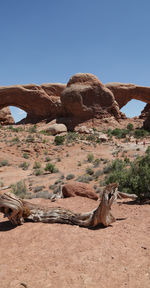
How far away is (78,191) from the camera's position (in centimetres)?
756

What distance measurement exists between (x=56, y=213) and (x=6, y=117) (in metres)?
36.8

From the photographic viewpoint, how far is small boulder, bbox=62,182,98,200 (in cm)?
743

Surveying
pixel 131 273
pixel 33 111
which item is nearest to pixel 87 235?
pixel 131 273

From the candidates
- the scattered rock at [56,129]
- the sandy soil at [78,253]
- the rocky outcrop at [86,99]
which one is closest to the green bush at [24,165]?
the sandy soil at [78,253]

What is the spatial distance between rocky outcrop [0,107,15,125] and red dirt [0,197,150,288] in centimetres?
3583

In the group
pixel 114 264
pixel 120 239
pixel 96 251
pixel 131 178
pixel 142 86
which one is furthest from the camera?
pixel 142 86

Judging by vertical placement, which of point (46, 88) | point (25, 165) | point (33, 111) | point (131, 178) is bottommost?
point (25, 165)

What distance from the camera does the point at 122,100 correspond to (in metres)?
40.1

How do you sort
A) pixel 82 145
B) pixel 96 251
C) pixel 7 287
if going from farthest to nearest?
1. pixel 82 145
2. pixel 96 251
3. pixel 7 287

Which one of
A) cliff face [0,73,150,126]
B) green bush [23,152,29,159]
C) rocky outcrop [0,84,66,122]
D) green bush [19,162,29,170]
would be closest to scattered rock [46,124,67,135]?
cliff face [0,73,150,126]

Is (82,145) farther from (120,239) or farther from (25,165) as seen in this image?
(120,239)

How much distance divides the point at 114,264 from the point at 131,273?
0.30 metres

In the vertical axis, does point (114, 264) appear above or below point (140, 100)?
below

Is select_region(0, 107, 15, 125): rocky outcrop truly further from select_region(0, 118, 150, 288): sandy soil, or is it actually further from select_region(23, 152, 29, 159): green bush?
select_region(0, 118, 150, 288): sandy soil
